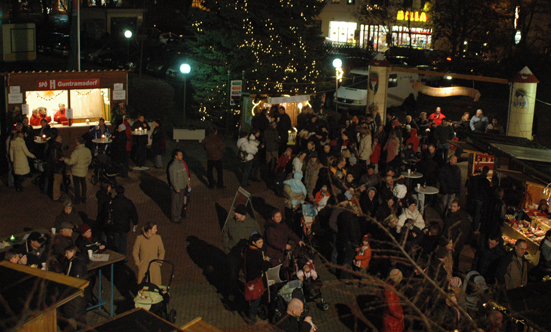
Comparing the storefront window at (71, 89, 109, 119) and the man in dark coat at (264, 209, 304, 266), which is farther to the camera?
the storefront window at (71, 89, 109, 119)

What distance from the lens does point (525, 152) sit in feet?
39.2

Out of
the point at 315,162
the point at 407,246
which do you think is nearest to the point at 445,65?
the point at 315,162

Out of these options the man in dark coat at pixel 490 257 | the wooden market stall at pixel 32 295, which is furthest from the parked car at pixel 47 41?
the wooden market stall at pixel 32 295

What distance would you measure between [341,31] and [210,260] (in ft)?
154

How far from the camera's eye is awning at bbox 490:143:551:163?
11.3 m

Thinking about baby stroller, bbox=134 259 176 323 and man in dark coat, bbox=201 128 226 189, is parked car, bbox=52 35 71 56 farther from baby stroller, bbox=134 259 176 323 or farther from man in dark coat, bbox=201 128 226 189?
baby stroller, bbox=134 259 176 323

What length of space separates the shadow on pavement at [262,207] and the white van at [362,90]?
12933 millimetres

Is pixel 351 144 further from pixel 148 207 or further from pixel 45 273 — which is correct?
pixel 45 273

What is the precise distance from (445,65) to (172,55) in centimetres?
1745

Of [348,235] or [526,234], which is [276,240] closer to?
[348,235]

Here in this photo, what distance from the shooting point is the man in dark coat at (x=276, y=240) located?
990cm

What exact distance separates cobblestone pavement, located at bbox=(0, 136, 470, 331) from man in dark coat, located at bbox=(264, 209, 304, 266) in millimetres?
1006

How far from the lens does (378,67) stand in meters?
20.2

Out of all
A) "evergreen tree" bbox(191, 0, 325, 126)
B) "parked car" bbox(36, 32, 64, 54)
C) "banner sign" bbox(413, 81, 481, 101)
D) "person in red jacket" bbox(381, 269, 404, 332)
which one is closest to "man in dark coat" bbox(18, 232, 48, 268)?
"person in red jacket" bbox(381, 269, 404, 332)
